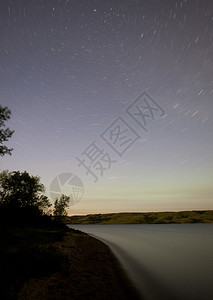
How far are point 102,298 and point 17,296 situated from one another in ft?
10.3

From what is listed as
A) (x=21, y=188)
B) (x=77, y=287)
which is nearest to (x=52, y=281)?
(x=77, y=287)

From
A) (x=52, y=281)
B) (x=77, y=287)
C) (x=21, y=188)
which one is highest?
(x=21, y=188)

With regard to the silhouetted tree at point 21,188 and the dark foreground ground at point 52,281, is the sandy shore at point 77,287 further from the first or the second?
the silhouetted tree at point 21,188

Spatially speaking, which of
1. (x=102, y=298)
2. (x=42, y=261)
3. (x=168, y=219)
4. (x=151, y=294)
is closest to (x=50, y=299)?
(x=102, y=298)

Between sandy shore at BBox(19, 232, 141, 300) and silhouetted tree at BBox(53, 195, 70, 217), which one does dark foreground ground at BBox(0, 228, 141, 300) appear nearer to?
sandy shore at BBox(19, 232, 141, 300)

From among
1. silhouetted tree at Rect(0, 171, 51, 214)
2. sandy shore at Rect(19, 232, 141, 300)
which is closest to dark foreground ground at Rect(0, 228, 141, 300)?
sandy shore at Rect(19, 232, 141, 300)

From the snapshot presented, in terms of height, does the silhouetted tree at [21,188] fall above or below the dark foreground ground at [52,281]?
above

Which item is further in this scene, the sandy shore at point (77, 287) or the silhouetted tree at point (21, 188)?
the silhouetted tree at point (21, 188)

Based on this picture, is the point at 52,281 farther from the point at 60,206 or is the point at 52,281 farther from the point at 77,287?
the point at 60,206

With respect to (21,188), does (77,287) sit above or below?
below

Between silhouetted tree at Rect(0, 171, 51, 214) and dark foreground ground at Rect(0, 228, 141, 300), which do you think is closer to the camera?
dark foreground ground at Rect(0, 228, 141, 300)

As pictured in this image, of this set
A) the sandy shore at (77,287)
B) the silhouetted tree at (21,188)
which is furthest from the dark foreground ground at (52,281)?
the silhouetted tree at (21,188)

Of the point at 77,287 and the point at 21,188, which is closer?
the point at 77,287

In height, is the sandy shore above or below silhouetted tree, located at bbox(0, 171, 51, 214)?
below
